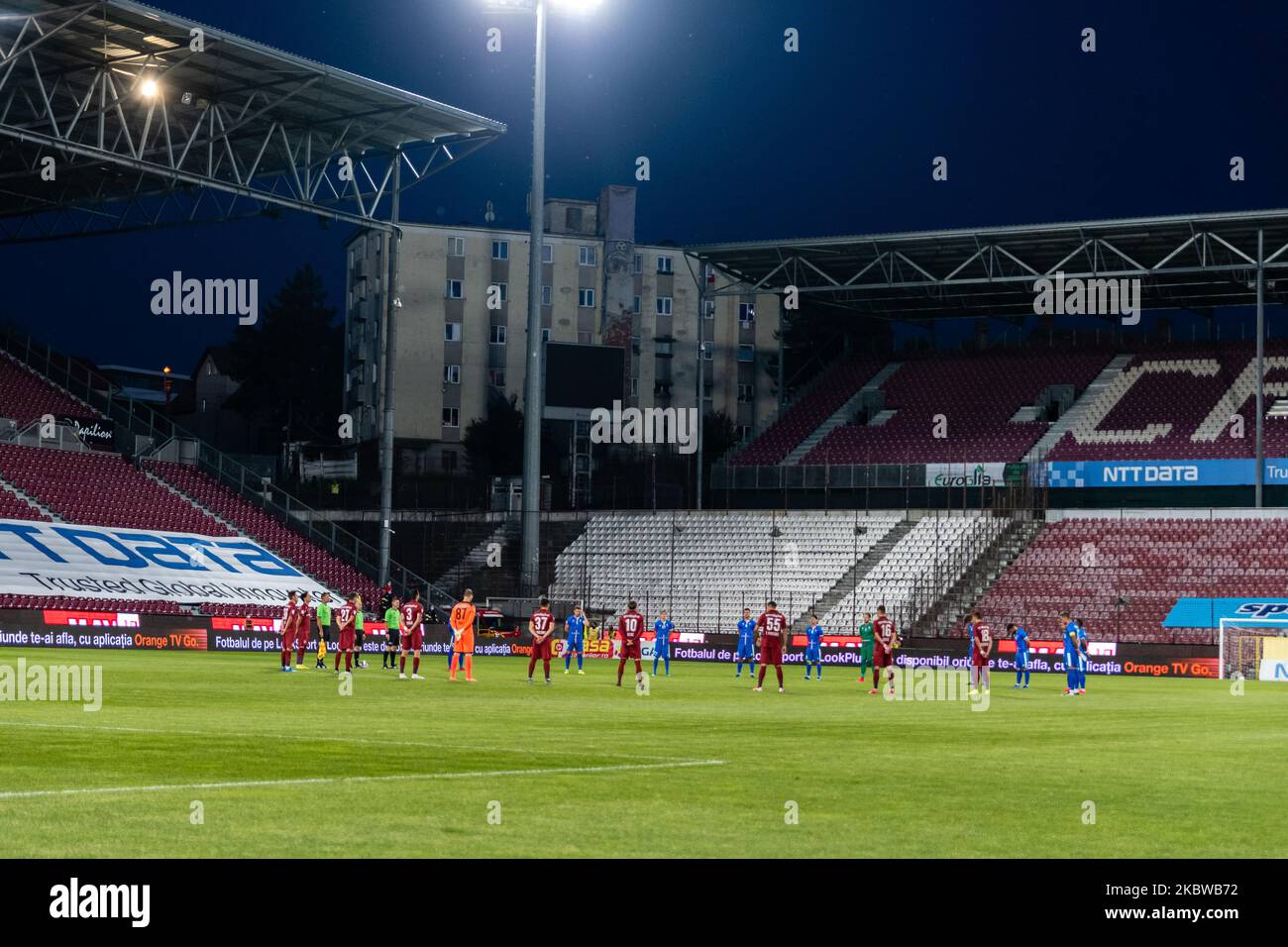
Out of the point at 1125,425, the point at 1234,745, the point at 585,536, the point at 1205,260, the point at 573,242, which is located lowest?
the point at 1234,745

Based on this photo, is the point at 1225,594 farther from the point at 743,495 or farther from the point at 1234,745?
the point at 1234,745

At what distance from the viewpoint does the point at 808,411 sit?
79438mm

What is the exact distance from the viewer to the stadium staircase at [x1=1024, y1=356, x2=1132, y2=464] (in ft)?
228

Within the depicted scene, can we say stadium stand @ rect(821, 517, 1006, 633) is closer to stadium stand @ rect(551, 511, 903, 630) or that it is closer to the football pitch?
stadium stand @ rect(551, 511, 903, 630)

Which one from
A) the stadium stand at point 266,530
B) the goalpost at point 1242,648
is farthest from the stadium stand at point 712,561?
Answer: the goalpost at point 1242,648

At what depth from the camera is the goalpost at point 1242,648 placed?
1922 inches

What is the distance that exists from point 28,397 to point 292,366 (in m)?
42.7

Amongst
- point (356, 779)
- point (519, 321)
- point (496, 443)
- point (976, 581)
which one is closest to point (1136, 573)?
point (976, 581)

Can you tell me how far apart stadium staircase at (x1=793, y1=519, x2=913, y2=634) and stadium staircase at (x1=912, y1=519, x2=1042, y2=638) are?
3.25m

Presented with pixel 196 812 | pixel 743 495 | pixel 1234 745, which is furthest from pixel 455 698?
pixel 743 495

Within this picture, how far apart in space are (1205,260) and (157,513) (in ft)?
128

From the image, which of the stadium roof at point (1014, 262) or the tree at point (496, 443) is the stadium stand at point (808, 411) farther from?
the tree at point (496, 443)

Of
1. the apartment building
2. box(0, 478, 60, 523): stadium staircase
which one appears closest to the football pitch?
box(0, 478, 60, 523): stadium staircase
